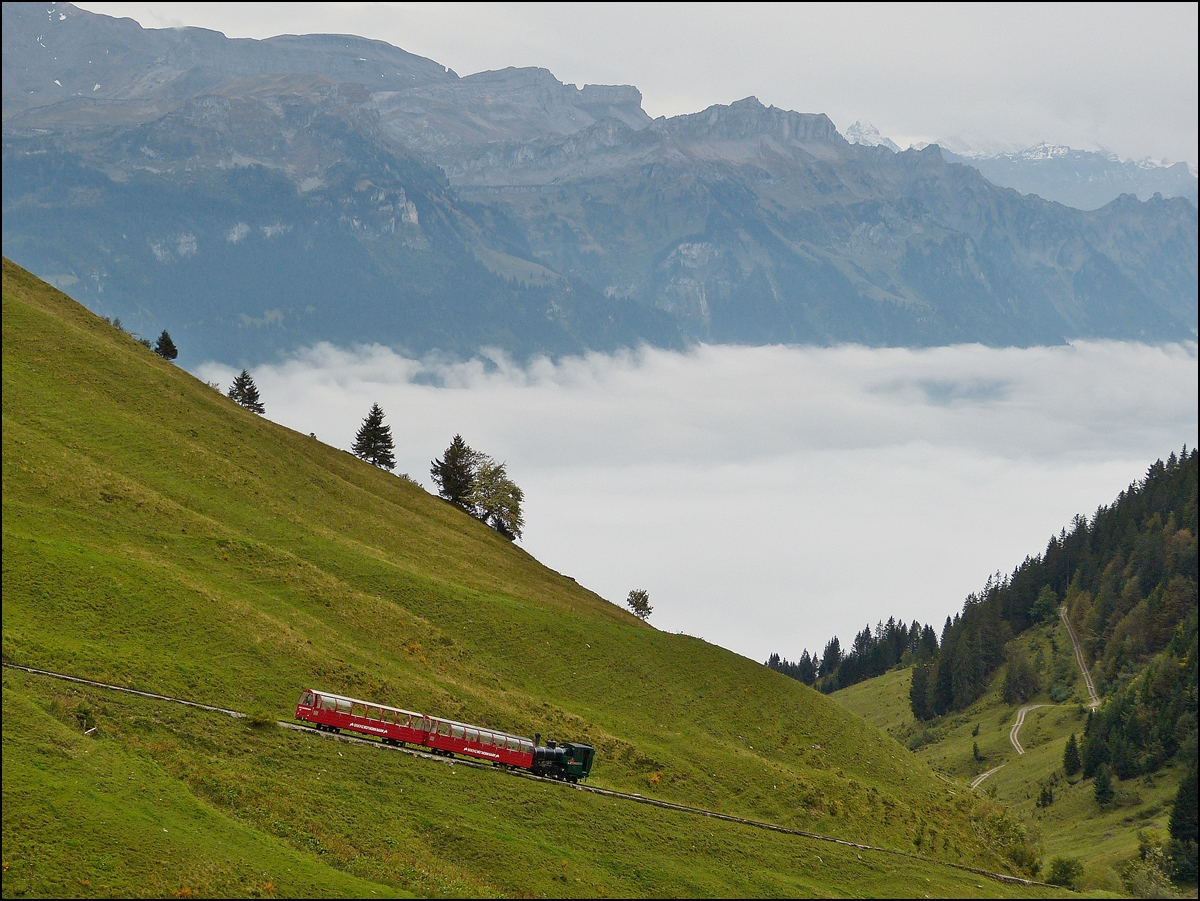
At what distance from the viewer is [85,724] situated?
146 feet

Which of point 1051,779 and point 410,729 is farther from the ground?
point 1051,779

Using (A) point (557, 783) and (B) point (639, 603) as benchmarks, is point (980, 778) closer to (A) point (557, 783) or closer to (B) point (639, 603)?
(B) point (639, 603)

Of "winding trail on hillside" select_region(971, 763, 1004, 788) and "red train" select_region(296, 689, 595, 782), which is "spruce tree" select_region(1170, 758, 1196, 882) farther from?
"red train" select_region(296, 689, 595, 782)

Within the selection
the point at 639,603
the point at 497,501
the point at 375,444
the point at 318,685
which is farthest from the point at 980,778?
the point at 318,685

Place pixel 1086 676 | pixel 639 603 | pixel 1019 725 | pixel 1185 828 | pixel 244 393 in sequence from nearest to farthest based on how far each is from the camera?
pixel 1185 828, pixel 244 393, pixel 639 603, pixel 1019 725, pixel 1086 676

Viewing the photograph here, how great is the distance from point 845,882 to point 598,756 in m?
19.3

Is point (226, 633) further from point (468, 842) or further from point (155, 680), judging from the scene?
point (468, 842)

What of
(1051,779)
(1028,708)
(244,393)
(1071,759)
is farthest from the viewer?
(1028,708)

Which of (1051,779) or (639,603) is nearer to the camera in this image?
(1051,779)

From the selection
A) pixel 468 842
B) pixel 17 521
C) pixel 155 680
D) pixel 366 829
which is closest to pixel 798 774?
pixel 468 842

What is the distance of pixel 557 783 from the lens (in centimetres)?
5738

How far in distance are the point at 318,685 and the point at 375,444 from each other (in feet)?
300

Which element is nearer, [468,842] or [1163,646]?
[468,842]

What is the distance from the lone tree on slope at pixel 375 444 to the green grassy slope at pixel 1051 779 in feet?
314
